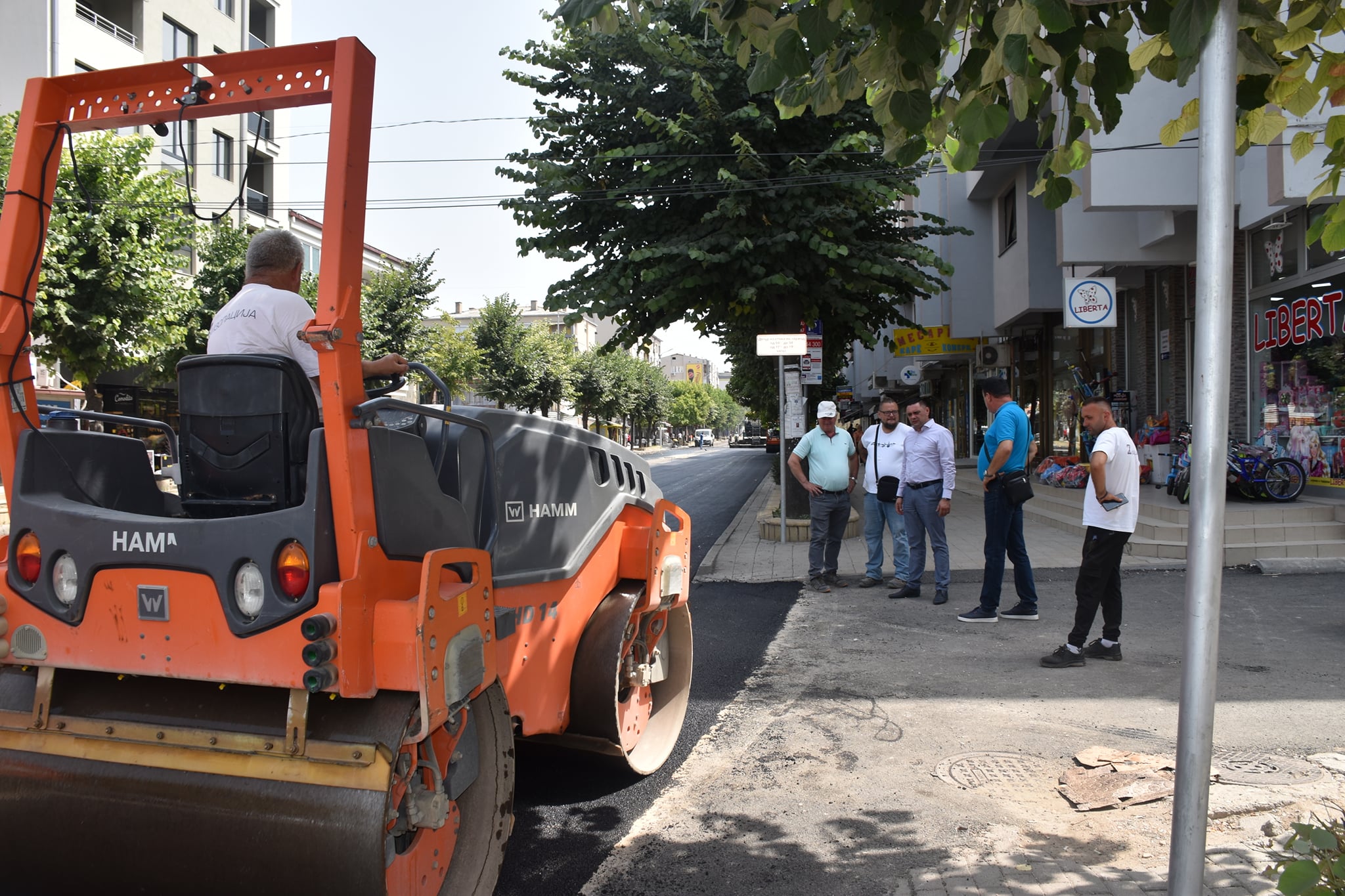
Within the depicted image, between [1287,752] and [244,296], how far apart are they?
482cm

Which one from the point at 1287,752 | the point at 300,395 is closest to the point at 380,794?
the point at 300,395

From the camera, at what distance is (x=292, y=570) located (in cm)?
257

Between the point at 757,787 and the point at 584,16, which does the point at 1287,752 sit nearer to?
the point at 757,787

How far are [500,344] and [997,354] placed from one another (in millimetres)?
32507

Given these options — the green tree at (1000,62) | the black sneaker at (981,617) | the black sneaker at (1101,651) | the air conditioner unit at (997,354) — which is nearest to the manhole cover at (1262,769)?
the black sneaker at (1101,651)

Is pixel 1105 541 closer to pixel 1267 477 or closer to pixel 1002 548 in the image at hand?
pixel 1002 548

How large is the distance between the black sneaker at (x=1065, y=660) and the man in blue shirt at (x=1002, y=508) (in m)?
1.36

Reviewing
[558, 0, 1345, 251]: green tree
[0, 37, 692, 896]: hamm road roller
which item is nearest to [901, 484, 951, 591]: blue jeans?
[558, 0, 1345, 251]: green tree

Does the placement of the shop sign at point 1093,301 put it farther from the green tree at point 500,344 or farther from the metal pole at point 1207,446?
the green tree at point 500,344

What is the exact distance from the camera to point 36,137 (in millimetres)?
3086

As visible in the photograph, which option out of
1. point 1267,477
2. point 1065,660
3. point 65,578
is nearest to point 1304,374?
point 1267,477

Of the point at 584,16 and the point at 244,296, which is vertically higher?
the point at 584,16

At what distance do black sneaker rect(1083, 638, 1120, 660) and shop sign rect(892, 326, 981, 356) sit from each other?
18228 millimetres

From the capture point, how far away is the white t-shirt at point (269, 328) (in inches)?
117
